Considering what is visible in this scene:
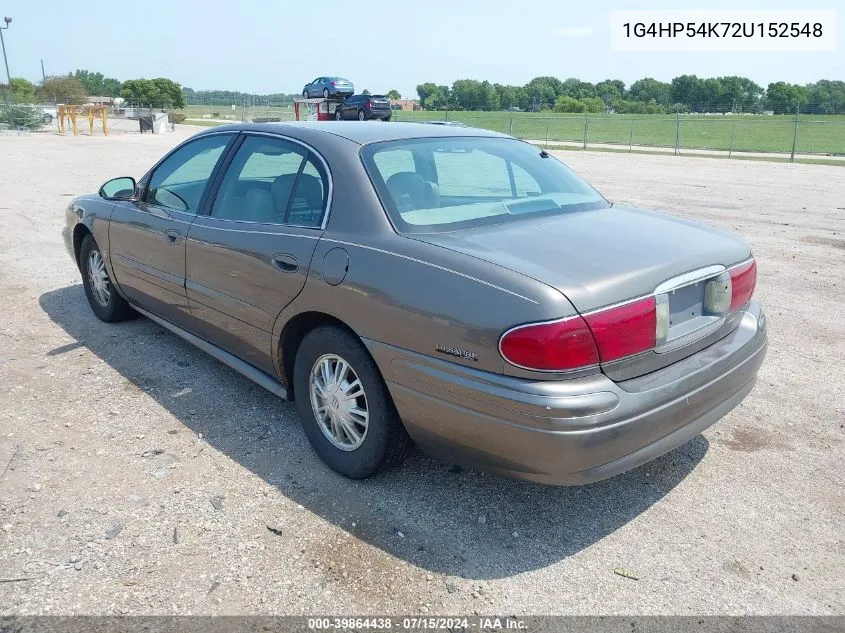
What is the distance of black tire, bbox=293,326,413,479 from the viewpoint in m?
3.07

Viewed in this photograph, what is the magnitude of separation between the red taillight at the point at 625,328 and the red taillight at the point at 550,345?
0.05 meters

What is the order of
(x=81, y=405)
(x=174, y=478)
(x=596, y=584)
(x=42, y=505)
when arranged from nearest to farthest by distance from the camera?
(x=596, y=584) < (x=42, y=505) < (x=174, y=478) < (x=81, y=405)

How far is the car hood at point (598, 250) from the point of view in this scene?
2619 millimetres

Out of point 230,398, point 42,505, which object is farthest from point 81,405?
point 42,505

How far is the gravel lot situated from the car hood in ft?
3.46

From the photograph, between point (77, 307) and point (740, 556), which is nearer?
point (740, 556)

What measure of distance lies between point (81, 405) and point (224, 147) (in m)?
1.74

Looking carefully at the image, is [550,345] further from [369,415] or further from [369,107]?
[369,107]

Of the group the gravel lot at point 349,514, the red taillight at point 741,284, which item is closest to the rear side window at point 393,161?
the gravel lot at point 349,514

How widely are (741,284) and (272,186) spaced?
7.85ft

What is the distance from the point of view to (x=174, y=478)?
3.39m

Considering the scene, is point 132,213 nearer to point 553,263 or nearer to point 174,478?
point 174,478

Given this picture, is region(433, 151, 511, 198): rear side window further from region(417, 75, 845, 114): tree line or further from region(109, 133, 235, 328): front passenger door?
region(417, 75, 845, 114): tree line

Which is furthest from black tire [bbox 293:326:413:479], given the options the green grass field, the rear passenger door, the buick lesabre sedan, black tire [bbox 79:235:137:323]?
the green grass field
